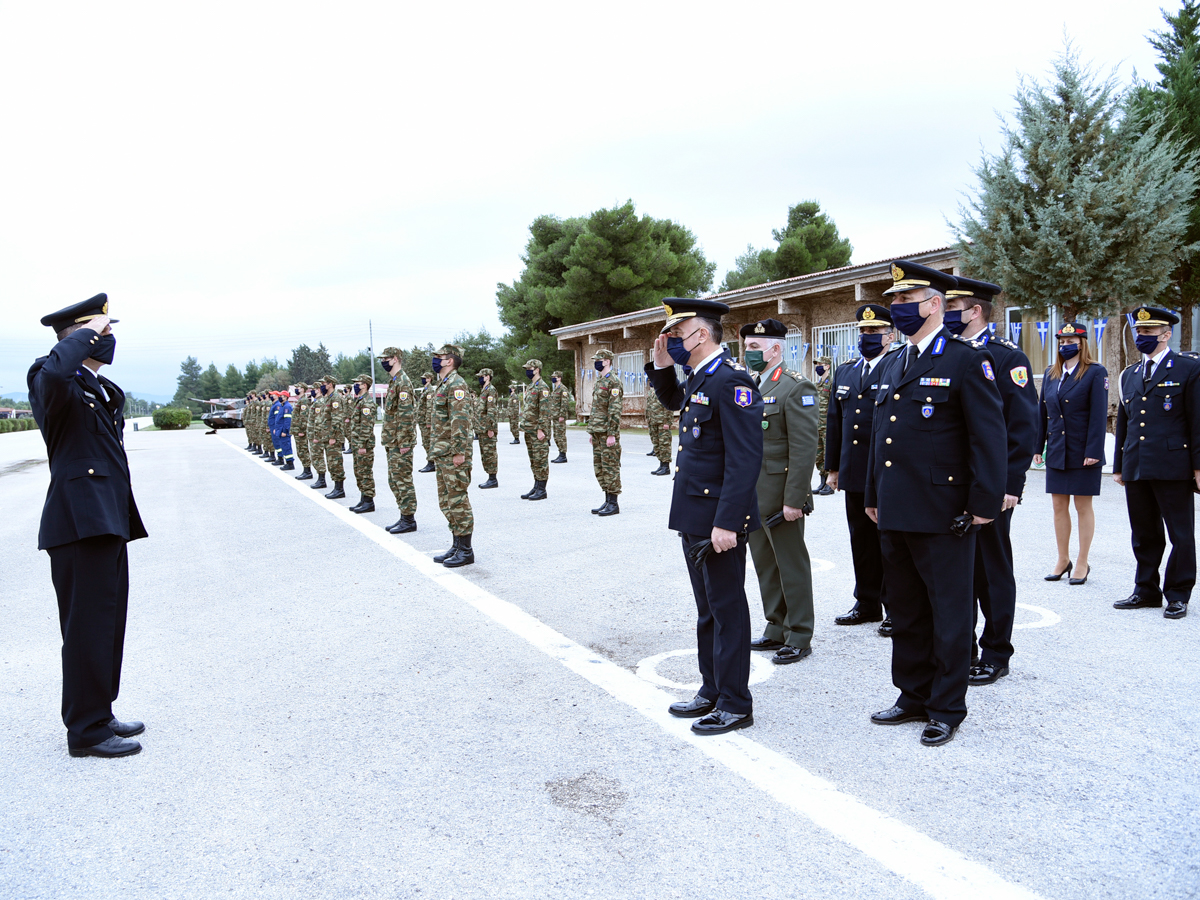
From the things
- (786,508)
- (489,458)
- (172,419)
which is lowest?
(489,458)

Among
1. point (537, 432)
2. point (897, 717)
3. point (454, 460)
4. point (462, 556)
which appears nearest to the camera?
point (897, 717)

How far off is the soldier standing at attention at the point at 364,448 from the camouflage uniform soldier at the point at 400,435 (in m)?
0.76

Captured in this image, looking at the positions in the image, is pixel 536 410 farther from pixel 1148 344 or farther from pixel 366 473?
pixel 1148 344

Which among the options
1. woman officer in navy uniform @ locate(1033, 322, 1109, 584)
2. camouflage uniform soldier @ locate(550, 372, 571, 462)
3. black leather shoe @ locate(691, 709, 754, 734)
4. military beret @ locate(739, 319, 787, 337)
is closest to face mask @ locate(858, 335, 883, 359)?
military beret @ locate(739, 319, 787, 337)

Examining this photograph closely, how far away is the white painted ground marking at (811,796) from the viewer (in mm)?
2486

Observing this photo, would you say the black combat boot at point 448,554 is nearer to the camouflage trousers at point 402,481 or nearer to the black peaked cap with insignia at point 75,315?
the camouflage trousers at point 402,481

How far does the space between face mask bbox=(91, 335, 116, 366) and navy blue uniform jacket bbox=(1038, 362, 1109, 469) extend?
19.6 ft

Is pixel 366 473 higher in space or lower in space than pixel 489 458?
higher

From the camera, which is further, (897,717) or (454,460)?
(454,460)

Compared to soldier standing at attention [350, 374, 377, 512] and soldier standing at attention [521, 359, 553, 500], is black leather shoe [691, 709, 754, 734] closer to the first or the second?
soldier standing at attention [350, 374, 377, 512]

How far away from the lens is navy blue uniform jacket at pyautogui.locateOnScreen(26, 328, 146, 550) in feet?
11.4

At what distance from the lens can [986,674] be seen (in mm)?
4195

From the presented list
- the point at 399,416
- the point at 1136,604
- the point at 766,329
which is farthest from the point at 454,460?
the point at 1136,604

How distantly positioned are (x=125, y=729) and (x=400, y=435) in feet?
21.7
